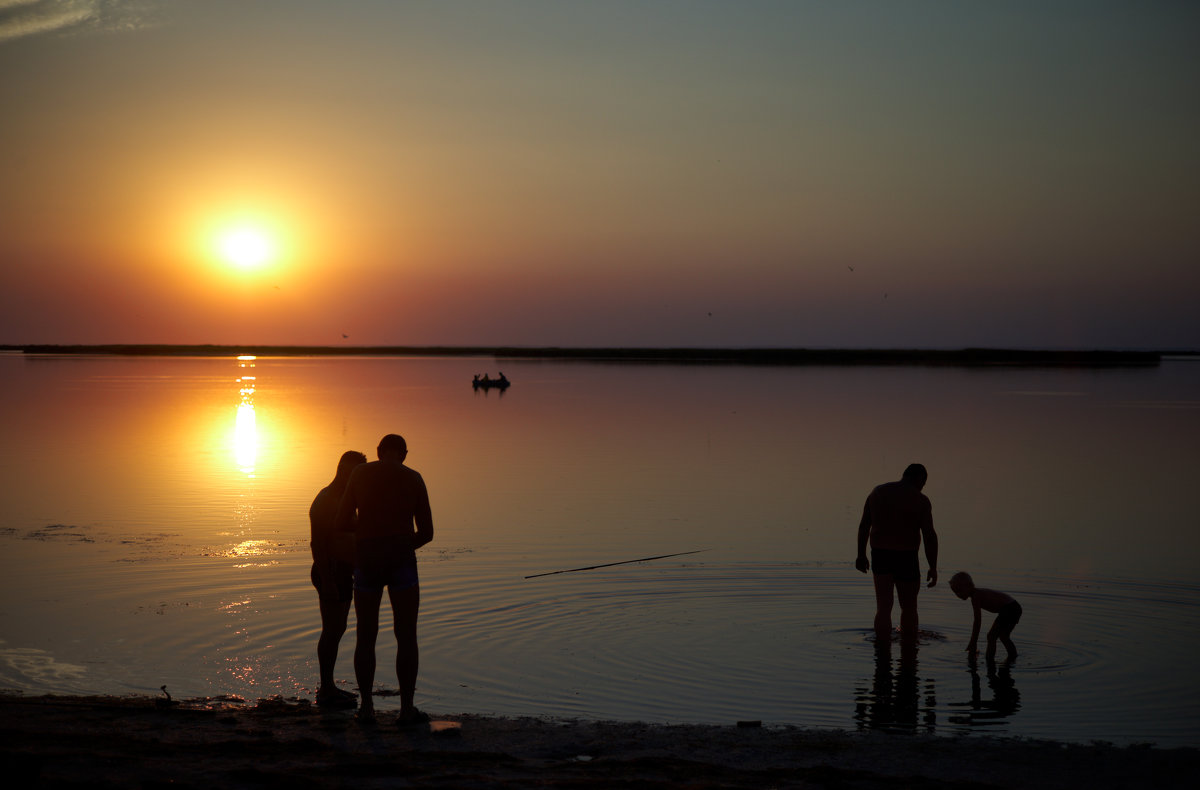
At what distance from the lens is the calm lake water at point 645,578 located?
10523 millimetres

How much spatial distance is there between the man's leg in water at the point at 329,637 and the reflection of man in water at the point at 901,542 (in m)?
5.38

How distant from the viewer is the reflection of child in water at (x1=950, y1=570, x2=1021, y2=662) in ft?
37.8

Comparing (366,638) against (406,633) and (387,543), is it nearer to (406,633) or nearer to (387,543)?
(406,633)

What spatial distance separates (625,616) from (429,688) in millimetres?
3657

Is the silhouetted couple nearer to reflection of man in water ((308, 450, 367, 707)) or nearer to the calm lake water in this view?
reflection of man in water ((308, 450, 367, 707))

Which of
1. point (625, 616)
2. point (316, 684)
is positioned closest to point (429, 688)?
point (316, 684)

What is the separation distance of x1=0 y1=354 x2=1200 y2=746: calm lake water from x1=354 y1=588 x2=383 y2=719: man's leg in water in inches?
50.3

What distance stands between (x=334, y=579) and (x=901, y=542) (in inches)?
230

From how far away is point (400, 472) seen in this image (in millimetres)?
8727

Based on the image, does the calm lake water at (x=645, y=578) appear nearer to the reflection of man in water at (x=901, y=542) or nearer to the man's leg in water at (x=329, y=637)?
the reflection of man in water at (x=901, y=542)

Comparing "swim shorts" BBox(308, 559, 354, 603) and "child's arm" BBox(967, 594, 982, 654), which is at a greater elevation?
"swim shorts" BBox(308, 559, 354, 603)

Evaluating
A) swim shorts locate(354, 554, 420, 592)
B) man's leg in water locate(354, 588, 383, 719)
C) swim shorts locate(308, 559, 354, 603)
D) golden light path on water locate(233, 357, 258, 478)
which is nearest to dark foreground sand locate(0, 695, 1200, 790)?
man's leg in water locate(354, 588, 383, 719)

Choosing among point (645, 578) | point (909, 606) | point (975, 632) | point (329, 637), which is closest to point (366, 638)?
point (329, 637)

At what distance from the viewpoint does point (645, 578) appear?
1596 cm
